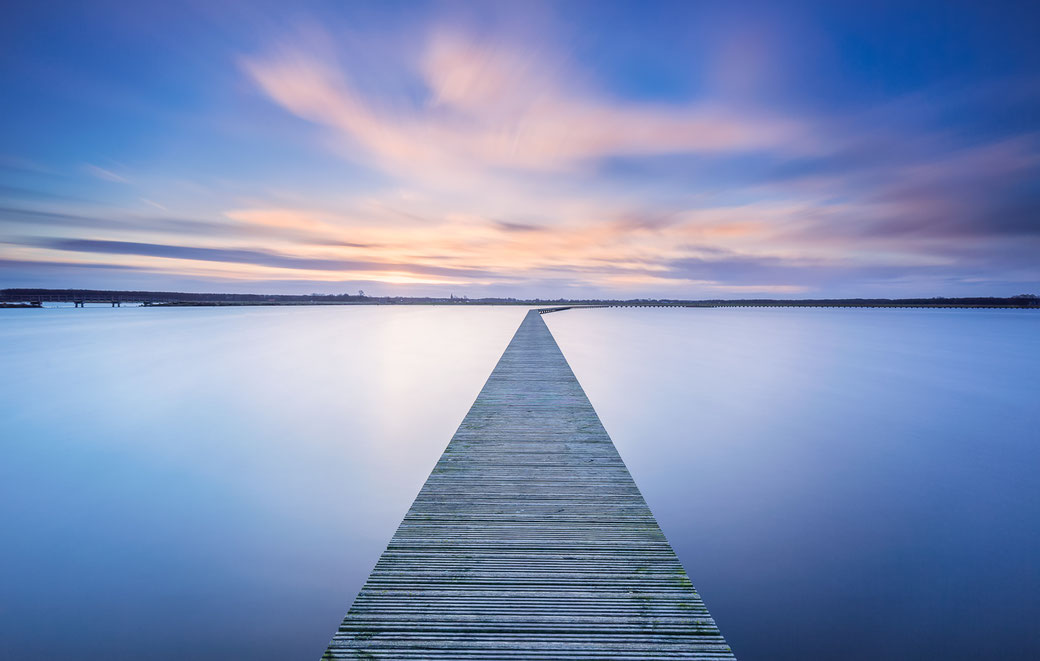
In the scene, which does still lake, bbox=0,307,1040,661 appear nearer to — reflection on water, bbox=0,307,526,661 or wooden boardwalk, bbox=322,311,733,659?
reflection on water, bbox=0,307,526,661

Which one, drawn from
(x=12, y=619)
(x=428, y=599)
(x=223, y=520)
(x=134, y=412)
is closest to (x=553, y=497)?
(x=428, y=599)

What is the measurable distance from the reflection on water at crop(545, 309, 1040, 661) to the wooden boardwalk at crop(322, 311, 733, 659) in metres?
0.96

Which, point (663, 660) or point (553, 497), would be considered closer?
point (663, 660)

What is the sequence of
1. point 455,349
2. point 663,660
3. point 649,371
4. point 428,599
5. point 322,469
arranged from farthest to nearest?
point 455,349, point 649,371, point 322,469, point 428,599, point 663,660

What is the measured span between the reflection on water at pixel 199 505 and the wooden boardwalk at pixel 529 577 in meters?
0.97

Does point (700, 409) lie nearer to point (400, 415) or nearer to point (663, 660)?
point (400, 415)

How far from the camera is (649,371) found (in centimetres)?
1684

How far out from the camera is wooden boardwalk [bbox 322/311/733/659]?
2500 millimetres

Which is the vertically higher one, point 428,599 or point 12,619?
point 428,599

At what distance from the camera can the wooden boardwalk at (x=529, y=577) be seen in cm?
250

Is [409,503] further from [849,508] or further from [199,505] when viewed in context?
[849,508]

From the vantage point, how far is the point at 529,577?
3.03m

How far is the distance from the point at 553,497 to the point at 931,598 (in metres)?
3.03

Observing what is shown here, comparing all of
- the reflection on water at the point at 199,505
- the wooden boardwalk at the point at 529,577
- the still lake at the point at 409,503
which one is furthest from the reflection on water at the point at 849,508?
the reflection on water at the point at 199,505
